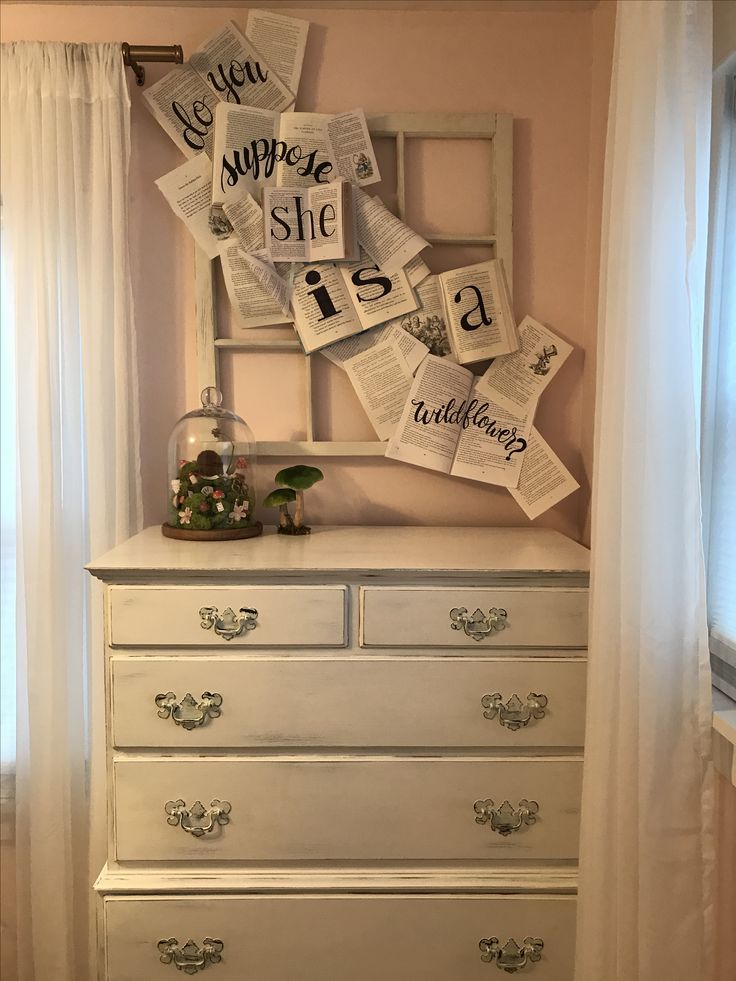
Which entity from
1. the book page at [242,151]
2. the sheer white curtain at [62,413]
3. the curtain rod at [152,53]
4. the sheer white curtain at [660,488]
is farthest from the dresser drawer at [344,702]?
the curtain rod at [152,53]

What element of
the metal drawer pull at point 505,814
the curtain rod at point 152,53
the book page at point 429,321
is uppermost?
the curtain rod at point 152,53

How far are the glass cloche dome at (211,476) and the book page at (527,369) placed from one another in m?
0.62

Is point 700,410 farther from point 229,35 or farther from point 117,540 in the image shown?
point 229,35

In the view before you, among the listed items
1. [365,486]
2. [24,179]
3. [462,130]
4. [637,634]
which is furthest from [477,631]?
[24,179]

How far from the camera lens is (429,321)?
198 centimetres

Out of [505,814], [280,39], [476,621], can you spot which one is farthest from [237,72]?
[505,814]

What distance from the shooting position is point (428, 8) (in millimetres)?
1944

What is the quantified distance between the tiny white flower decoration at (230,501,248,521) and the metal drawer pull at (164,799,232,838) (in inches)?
22.8

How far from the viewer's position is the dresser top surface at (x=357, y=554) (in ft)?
4.86

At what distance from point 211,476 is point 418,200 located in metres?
0.86

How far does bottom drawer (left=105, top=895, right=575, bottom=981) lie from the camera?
151 centimetres

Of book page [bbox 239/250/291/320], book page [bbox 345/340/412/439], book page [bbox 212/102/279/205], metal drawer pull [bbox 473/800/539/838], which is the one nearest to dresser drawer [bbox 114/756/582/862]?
metal drawer pull [bbox 473/800/539/838]

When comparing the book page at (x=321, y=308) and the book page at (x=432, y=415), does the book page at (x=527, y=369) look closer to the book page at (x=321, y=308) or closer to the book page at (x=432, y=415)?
the book page at (x=432, y=415)

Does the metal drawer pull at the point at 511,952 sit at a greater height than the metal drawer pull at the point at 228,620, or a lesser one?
lesser
